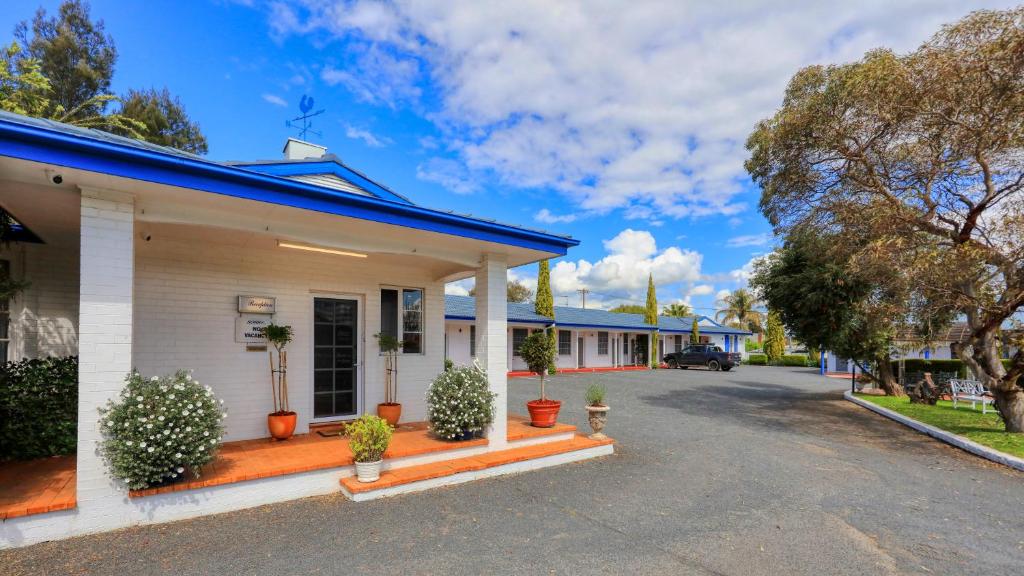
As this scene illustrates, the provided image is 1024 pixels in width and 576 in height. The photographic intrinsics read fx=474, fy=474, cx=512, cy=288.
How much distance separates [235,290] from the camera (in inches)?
241

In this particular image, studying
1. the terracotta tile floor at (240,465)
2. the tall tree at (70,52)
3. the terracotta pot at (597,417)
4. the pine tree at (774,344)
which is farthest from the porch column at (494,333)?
the pine tree at (774,344)

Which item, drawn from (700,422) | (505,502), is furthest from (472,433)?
(700,422)

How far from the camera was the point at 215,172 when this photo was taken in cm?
402

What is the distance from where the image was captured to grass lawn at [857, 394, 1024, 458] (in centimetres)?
737

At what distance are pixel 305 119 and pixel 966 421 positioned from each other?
1404cm

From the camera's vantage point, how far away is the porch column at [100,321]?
3.77m

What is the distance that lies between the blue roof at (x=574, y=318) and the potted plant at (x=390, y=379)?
1015 cm

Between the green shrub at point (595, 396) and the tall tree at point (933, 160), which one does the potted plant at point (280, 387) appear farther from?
the tall tree at point (933, 160)

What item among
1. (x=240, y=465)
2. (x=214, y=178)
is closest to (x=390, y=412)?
(x=240, y=465)

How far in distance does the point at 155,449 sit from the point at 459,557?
258 centimetres

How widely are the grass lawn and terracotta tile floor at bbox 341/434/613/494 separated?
245 inches

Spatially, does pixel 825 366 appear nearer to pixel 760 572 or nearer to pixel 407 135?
pixel 407 135

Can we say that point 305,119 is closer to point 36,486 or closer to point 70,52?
point 36,486

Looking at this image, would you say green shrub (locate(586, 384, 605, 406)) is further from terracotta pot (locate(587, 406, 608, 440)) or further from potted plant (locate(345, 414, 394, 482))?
potted plant (locate(345, 414, 394, 482))
